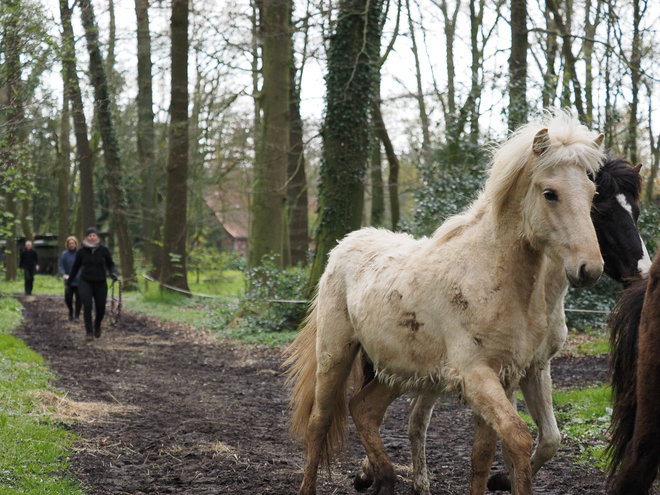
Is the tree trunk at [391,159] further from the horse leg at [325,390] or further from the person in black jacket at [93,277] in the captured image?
the horse leg at [325,390]

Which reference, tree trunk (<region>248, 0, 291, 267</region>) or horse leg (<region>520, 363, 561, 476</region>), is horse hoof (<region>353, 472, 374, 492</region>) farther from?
tree trunk (<region>248, 0, 291, 267</region>)

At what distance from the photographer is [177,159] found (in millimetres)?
20188

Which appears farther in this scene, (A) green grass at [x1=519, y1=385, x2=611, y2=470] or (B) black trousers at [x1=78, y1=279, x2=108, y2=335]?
(B) black trousers at [x1=78, y1=279, x2=108, y2=335]

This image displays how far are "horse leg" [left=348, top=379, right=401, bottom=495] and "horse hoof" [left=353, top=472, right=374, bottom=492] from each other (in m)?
0.23

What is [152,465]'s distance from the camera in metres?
5.30

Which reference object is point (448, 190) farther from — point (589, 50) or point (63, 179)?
point (63, 179)

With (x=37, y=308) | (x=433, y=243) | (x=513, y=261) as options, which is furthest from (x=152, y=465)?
(x=37, y=308)

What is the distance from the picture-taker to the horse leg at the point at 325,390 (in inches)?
181

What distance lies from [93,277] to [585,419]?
9.72 meters

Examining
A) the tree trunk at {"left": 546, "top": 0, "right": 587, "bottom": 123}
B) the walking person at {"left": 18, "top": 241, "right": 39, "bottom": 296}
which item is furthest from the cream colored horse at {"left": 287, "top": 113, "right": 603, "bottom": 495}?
the walking person at {"left": 18, "top": 241, "right": 39, "bottom": 296}

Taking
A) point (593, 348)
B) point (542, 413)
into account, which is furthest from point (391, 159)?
point (542, 413)

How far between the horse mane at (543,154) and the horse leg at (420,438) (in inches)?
62.9

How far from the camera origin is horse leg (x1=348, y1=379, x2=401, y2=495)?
4273mm

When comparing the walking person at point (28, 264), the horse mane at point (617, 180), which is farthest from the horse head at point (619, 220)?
the walking person at point (28, 264)
